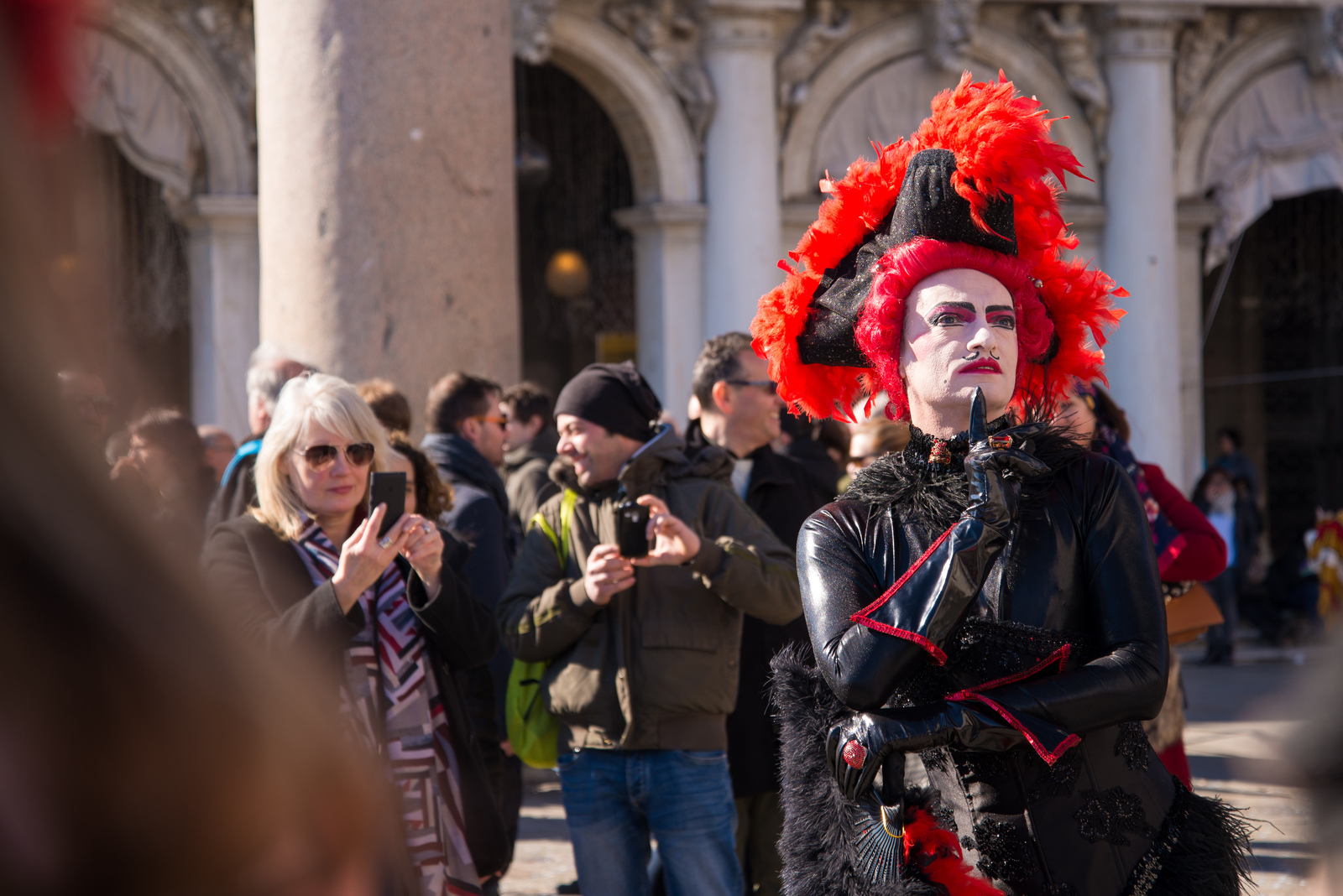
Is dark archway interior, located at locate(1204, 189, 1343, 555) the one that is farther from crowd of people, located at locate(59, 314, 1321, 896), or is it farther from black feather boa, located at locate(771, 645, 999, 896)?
black feather boa, located at locate(771, 645, 999, 896)

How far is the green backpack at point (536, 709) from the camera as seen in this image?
3.64 meters

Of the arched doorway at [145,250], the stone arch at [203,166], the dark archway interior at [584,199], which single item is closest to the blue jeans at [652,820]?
the stone arch at [203,166]

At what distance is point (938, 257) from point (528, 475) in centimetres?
336

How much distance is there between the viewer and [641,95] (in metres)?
10.9

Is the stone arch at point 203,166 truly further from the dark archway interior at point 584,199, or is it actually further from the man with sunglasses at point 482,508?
the man with sunglasses at point 482,508

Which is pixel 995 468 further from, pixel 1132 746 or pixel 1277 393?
pixel 1277 393

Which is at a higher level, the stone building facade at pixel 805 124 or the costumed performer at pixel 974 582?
the stone building facade at pixel 805 124

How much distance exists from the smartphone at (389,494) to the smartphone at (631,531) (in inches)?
21.3

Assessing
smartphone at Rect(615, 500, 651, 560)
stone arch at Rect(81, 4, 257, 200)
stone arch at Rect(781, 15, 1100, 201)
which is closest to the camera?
smartphone at Rect(615, 500, 651, 560)

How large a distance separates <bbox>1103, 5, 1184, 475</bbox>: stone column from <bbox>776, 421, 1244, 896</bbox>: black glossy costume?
9.77 metres

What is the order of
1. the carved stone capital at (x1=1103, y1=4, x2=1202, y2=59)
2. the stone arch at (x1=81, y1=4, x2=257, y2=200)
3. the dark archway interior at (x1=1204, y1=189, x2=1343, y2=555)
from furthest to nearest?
the dark archway interior at (x1=1204, y1=189, x2=1343, y2=555)
the carved stone capital at (x1=1103, y1=4, x2=1202, y2=59)
the stone arch at (x1=81, y1=4, x2=257, y2=200)

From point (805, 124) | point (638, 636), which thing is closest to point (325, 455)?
point (638, 636)

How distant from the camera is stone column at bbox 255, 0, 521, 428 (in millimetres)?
4965

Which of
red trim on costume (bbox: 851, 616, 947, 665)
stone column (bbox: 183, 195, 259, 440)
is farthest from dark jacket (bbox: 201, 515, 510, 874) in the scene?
stone column (bbox: 183, 195, 259, 440)
